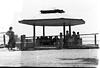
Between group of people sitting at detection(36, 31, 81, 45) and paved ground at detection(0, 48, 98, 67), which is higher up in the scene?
group of people sitting at detection(36, 31, 81, 45)

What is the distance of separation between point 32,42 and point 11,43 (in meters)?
3.51

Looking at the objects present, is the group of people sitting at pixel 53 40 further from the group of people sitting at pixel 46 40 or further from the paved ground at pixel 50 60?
the paved ground at pixel 50 60

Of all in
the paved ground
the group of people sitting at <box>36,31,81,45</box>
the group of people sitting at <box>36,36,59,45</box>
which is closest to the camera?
the paved ground

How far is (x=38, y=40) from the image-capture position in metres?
19.8

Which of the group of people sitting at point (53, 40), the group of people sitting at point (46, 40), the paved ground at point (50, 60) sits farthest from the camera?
the group of people sitting at point (46, 40)

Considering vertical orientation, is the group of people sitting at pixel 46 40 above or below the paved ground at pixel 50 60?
above

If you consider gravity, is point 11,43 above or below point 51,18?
below

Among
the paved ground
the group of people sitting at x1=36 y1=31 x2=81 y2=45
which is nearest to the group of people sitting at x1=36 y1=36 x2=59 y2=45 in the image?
the group of people sitting at x1=36 y1=31 x2=81 y2=45

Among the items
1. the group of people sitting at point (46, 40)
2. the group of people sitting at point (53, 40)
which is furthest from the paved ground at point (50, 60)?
the group of people sitting at point (46, 40)

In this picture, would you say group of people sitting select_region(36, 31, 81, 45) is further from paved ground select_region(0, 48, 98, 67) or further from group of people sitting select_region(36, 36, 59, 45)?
paved ground select_region(0, 48, 98, 67)

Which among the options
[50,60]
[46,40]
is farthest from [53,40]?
[50,60]

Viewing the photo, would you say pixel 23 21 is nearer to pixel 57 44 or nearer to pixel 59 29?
pixel 57 44

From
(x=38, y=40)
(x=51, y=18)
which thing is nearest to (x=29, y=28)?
(x=38, y=40)

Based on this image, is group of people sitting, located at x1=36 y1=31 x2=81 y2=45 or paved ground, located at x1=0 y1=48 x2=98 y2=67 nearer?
paved ground, located at x1=0 y1=48 x2=98 y2=67
